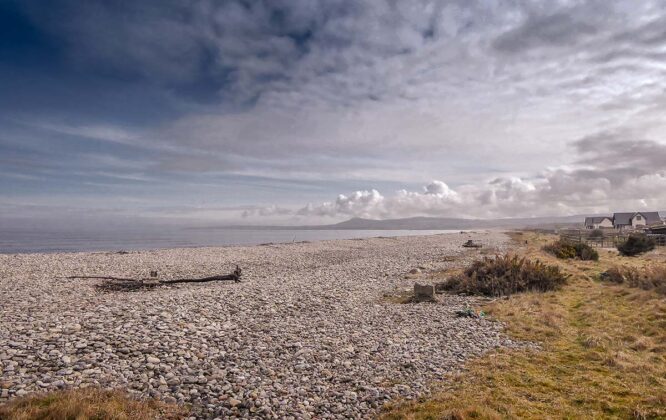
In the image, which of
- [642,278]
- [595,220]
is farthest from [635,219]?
[642,278]

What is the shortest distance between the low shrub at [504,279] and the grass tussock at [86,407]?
1600 centimetres

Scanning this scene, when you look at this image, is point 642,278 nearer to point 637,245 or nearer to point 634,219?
point 637,245

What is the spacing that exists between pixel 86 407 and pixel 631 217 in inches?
4885

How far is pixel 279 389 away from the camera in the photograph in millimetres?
8234

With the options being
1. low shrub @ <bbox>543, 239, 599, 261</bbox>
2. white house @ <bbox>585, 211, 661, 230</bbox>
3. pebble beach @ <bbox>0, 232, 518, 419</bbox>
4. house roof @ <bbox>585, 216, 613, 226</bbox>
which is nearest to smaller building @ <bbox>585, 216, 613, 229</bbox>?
house roof @ <bbox>585, 216, 613, 226</bbox>

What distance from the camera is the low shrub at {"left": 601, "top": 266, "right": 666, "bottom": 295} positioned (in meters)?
17.9

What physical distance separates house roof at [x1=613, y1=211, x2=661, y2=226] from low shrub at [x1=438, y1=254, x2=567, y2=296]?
3953 inches

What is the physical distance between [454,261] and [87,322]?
2946cm

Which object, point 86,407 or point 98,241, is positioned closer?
point 86,407

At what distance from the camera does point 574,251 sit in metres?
35.8

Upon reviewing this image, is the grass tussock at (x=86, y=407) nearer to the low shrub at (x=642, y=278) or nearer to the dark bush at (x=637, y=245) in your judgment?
the low shrub at (x=642, y=278)

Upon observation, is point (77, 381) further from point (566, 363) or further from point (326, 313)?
point (566, 363)

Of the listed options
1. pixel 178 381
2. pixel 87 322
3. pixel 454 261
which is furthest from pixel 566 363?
pixel 454 261

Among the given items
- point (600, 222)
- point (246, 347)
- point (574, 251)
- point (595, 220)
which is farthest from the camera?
point (595, 220)
